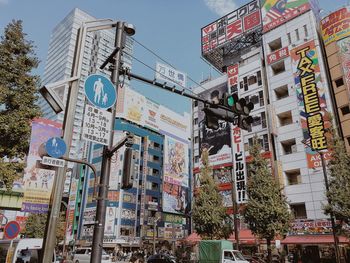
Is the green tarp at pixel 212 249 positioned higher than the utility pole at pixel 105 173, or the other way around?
the utility pole at pixel 105 173

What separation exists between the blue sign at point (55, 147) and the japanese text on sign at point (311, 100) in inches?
1077

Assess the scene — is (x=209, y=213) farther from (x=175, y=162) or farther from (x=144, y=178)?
(x=175, y=162)

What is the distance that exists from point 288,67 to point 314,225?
17.5m

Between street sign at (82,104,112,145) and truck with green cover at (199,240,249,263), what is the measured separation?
56.6 feet

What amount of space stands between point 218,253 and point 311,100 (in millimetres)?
18632

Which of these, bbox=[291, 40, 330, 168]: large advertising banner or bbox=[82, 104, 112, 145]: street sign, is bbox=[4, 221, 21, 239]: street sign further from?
bbox=[291, 40, 330, 168]: large advertising banner

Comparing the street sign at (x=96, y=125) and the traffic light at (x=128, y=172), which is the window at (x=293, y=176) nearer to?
the traffic light at (x=128, y=172)

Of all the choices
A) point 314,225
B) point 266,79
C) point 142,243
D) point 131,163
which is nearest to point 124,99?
point 142,243

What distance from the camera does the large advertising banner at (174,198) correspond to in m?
61.7

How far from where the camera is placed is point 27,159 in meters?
16.4

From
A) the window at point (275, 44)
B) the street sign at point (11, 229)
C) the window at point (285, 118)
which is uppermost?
the window at point (275, 44)

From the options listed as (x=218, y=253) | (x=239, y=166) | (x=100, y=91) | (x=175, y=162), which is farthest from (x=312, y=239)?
(x=175, y=162)

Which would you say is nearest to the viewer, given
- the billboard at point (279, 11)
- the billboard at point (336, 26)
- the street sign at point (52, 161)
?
the street sign at point (52, 161)

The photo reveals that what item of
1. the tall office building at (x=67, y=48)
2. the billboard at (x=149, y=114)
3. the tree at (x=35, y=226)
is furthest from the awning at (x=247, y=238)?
the tall office building at (x=67, y=48)
